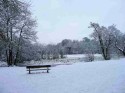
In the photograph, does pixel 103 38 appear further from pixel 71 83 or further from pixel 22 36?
pixel 71 83

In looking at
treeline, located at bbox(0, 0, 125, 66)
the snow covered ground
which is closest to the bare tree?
treeline, located at bbox(0, 0, 125, 66)

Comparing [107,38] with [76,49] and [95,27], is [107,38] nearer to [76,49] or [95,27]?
[95,27]

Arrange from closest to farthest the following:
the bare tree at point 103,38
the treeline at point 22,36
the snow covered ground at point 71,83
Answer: the snow covered ground at point 71,83 < the treeline at point 22,36 < the bare tree at point 103,38

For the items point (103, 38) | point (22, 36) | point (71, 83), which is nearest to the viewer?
point (71, 83)

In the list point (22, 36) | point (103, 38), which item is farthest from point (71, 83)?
point (103, 38)

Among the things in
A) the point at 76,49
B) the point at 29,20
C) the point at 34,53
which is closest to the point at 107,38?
the point at 34,53

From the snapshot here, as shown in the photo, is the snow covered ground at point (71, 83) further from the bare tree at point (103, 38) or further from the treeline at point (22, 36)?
the bare tree at point (103, 38)

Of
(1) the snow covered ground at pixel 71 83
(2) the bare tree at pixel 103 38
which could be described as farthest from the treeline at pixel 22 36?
(1) the snow covered ground at pixel 71 83

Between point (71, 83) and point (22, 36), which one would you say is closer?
point (71, 83)

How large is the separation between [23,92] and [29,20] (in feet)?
77.2

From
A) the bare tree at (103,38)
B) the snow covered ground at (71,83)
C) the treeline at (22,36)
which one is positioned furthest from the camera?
the bare tree at (103,38)

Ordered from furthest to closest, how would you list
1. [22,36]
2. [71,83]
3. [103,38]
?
[103,38] → [22,36] → [71,83]

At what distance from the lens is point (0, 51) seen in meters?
32.5

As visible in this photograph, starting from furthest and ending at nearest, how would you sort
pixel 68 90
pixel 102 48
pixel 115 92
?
pixel 102 48 → pixel 68 90 → pixel 115 92
